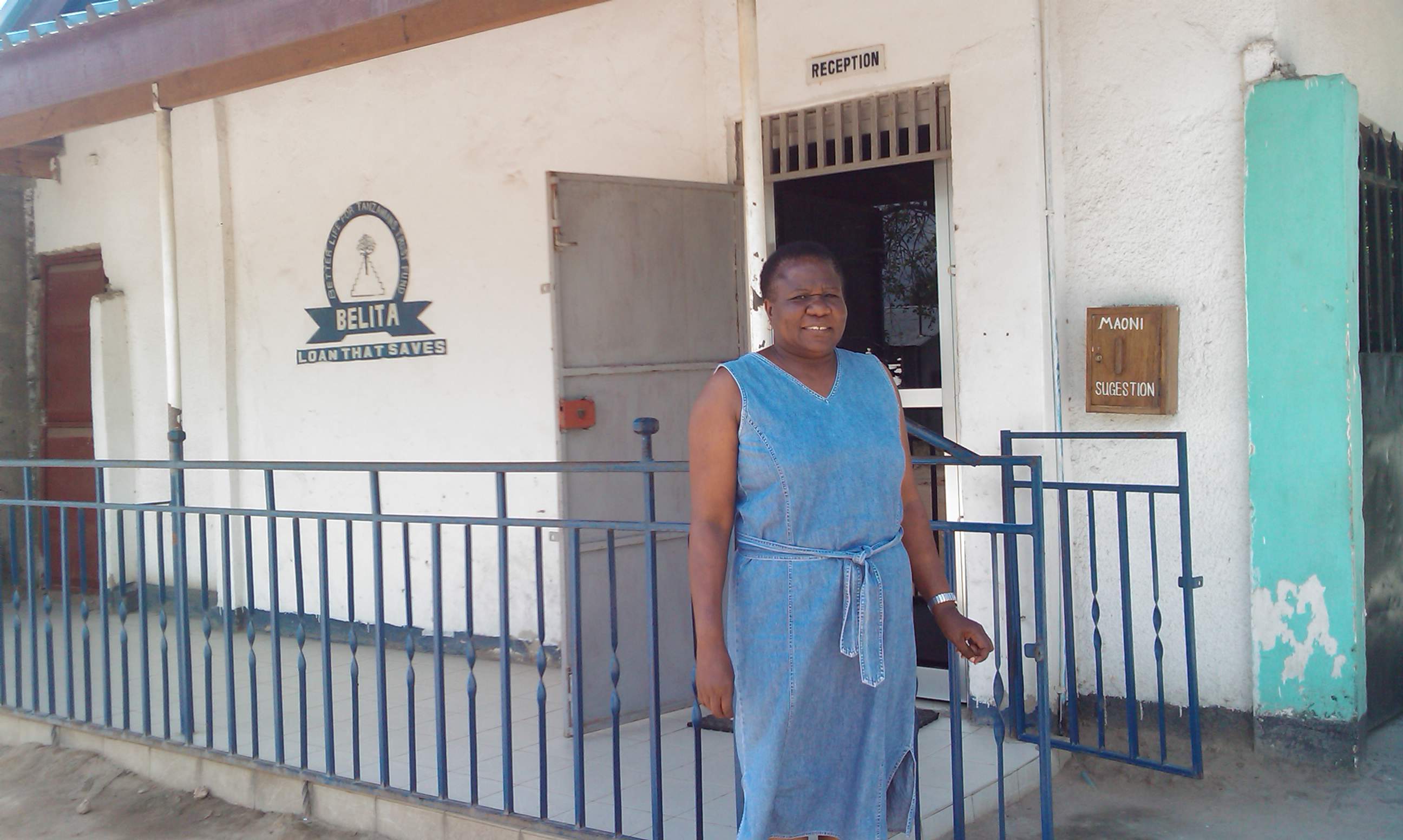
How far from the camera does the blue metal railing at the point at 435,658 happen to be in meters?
3.20

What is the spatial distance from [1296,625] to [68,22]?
5301mm

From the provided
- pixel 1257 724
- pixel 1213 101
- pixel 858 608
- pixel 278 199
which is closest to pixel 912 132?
pixel 1213 101

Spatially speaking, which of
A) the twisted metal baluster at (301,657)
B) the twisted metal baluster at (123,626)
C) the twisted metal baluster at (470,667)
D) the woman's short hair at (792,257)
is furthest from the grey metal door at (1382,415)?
the twisted metal baluster at (123,626)

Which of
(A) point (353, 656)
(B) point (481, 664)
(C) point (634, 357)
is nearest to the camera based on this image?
(A) point (353, 656)

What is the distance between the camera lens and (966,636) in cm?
250

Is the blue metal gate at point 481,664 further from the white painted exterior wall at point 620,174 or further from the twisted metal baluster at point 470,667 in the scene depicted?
the white painted exterior wall at point 620,174

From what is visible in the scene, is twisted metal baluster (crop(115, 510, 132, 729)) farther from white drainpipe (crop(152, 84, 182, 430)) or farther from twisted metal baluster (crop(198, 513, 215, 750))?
white drainpipe (crop(152, 84, 182, 430))

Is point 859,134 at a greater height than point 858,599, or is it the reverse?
point 859,134

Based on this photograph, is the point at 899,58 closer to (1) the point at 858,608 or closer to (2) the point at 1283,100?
(2) the point at 1283,100

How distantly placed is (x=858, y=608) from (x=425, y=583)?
14.1 feet

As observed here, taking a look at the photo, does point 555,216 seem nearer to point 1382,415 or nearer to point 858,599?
point 858,599

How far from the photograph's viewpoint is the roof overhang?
4168 millimetres

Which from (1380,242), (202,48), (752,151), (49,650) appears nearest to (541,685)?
(752,151)

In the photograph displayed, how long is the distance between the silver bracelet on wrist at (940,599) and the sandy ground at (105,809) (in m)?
2.28
